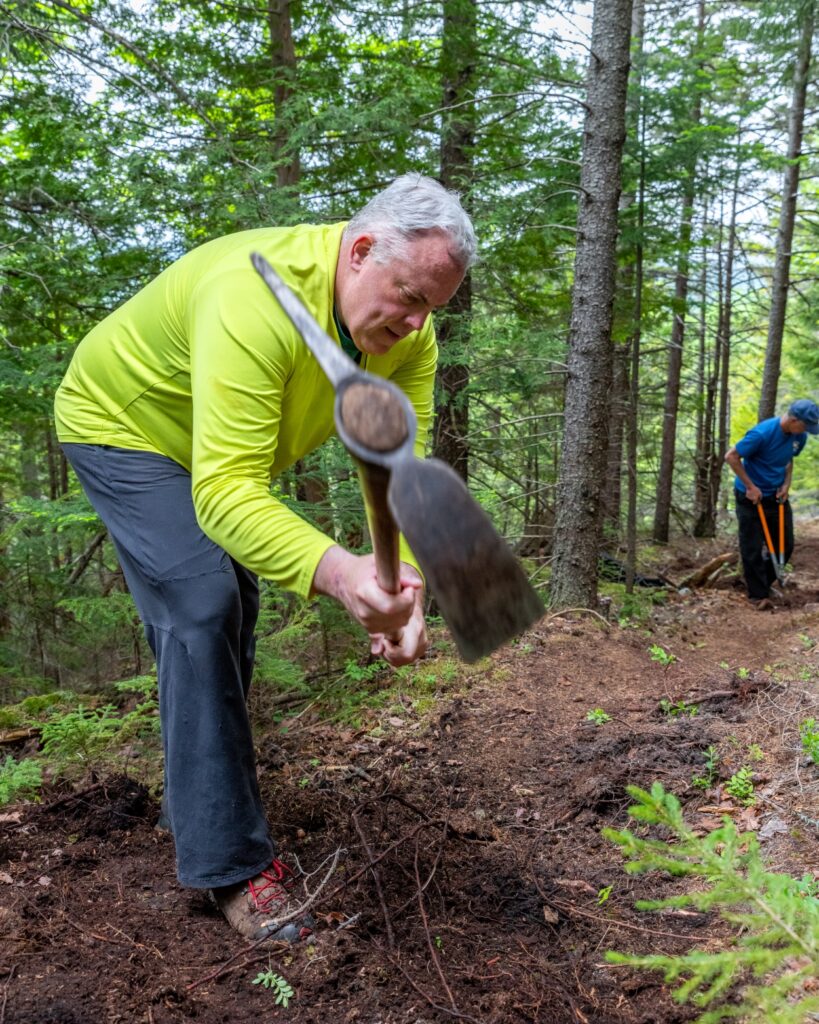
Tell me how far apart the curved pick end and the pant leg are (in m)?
7.98

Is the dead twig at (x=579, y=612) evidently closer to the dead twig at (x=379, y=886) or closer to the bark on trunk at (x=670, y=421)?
the dead twig at (x=379, y=886)

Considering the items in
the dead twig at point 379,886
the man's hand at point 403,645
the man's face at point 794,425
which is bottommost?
the dead twig at point 379,886

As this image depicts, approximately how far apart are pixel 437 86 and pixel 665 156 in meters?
2.58

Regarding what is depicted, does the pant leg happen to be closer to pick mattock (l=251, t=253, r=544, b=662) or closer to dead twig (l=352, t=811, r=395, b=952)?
dead twig (l=352, t=811, r=395, b=952)

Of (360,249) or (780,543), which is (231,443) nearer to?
(360,249)

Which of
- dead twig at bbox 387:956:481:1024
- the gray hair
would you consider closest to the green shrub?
dead twig at bbox 387:956:481:1024

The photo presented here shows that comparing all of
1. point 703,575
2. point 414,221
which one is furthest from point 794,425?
point 414,221

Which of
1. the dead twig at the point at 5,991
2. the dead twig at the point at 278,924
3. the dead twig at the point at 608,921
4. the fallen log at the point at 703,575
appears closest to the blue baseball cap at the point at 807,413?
the fallen log at the point at 703,575

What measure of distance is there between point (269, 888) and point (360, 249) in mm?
2010

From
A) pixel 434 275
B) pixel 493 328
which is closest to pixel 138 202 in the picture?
pixel 493 328

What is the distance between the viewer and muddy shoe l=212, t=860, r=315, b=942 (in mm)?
2334

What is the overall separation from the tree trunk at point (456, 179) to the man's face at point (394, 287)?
447cm

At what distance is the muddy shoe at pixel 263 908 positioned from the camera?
233cm

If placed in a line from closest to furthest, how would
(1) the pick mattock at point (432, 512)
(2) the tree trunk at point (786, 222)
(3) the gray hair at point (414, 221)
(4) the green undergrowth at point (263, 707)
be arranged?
(1) the pick mattock at point (432, 512) < (3) the gray hair at point (414, 221) < (4) the green undergrowth at point (263, 707) < (2) the tree trunk at point (786, 222)
